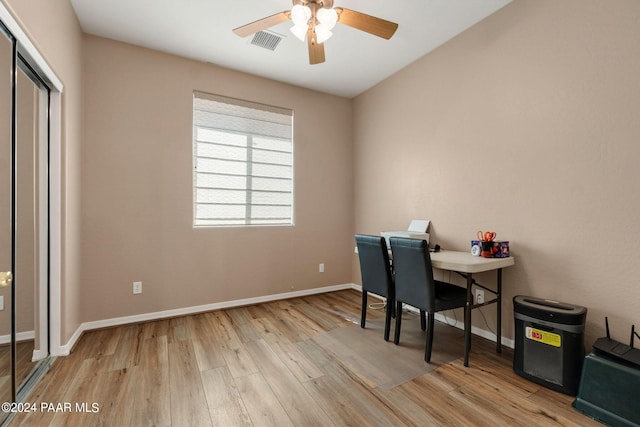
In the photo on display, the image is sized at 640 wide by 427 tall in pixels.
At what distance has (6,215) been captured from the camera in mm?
1616

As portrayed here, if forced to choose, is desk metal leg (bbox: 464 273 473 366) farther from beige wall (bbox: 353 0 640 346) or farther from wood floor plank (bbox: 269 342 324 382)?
wood floor plank (bbox: 269 342 324 382)

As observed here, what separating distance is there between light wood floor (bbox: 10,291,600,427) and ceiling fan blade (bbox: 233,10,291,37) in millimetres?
2390

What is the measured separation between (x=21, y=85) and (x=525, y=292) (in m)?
3.69

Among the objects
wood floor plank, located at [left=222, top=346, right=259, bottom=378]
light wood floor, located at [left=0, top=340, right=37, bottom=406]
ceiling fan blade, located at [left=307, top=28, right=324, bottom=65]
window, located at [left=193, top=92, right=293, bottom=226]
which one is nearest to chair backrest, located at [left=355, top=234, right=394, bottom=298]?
wood floor plank, located at [left=222, top=346, right=259, bottom=378]

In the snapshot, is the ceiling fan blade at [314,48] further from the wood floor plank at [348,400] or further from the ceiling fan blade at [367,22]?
the wood floor plank at [348,400]

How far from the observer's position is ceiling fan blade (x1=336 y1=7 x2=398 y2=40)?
1.88 metres

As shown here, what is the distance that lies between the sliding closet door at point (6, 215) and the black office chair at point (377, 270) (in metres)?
2.34

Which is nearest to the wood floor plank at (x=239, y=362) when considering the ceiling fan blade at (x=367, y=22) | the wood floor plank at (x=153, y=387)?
the wood floor plank at (x=153, y=387)

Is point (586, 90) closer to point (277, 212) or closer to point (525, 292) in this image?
point (525, 292)

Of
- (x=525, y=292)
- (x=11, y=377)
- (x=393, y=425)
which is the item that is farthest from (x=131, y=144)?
(x=525, y=292)

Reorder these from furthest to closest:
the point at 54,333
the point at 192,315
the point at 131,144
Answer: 1. the point at 192,315
2. the point at 131,144
3. the point at 54,333

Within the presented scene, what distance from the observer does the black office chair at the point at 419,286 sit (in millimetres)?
2119

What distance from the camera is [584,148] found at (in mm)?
1949

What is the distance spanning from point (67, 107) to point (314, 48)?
196 cm
